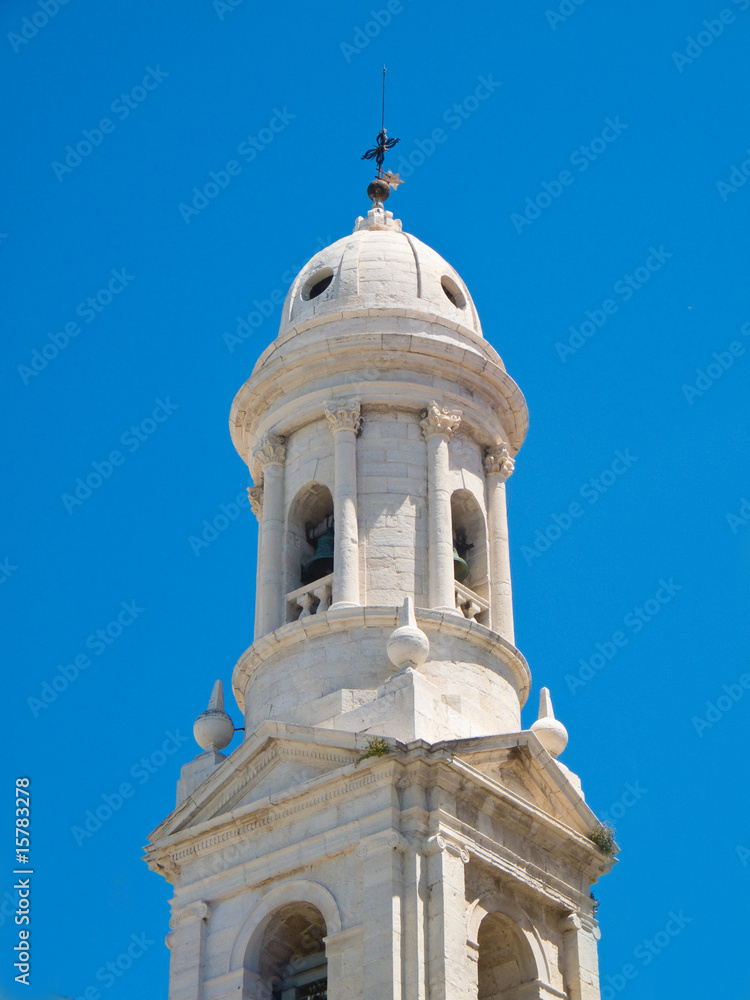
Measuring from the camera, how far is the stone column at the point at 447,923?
104 feet

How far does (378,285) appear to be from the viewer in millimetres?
41781

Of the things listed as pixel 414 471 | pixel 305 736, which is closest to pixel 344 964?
pixel 305 736

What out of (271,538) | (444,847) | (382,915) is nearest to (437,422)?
(271,538)

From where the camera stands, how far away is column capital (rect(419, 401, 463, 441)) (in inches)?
1548

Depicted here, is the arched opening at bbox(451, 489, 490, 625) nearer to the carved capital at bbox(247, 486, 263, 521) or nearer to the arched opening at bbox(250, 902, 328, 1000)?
the carved capital at bbox(247, 486, 263, 521)

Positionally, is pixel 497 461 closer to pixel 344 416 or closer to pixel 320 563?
pixel 344 416

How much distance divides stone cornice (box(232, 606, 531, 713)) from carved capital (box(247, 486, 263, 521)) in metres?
4.07

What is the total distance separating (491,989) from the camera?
34.9 meters

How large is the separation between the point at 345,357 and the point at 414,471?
284cm

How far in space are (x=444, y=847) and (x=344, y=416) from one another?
9.66 m

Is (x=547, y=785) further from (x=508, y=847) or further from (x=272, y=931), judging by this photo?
(x=272, y=931)

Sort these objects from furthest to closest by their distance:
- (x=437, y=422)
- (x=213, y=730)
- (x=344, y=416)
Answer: (x=437, y=422)
(x=344, y=416)
(x=213, y=730)

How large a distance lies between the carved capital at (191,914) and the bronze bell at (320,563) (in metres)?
7.10

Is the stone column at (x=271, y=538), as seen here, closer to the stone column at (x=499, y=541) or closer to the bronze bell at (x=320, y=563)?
the bronze bell at (x=320, y=563)
